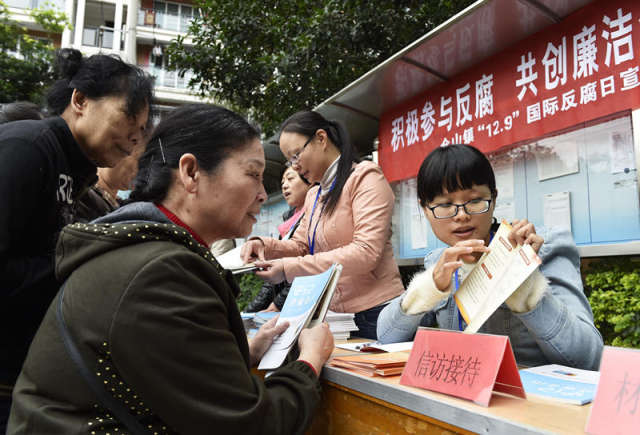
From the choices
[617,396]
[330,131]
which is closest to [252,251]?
[330,131]

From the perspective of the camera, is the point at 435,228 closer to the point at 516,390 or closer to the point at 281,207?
the point at 516,390

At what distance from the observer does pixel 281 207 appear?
664 cm

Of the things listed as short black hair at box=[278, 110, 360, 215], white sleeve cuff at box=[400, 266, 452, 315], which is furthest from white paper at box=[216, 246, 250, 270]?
white sleeve cuff at box=[400, 266, 452, 315]

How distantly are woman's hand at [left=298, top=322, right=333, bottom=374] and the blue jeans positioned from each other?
710 millimetres

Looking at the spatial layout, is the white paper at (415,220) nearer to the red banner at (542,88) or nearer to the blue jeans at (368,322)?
the red banner at (542,88)

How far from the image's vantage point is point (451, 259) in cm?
132

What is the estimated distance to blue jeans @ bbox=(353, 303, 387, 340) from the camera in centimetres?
202

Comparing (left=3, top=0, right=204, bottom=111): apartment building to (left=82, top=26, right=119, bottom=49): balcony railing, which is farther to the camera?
(left=82, top=26, right=119, bottom=49): balcony railing

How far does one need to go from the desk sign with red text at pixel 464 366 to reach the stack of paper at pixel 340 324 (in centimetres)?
76

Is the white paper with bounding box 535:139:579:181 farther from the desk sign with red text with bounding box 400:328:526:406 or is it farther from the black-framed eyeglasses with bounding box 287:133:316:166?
the desk sign with red text with bounding box 400:328:526:406

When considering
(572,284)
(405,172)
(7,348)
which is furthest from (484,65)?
(7,348)

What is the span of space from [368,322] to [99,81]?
4.82ft

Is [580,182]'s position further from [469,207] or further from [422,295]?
[422,295]

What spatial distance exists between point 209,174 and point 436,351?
0.75 meters
